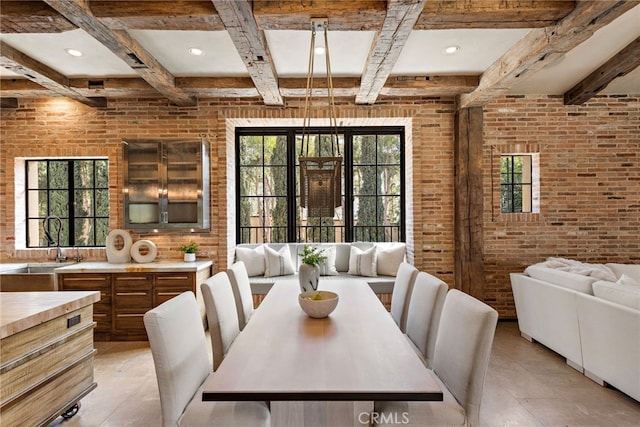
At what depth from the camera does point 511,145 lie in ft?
14.8

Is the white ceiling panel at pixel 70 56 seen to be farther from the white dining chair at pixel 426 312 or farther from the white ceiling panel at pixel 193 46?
the white dining chair at pixel 426 312

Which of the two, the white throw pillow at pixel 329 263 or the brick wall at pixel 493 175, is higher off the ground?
the brick wall at pixel 493 175

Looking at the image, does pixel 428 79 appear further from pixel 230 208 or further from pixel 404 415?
pixel 404 415

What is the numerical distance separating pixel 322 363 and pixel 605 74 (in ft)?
14.2

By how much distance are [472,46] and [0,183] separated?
560 centimetres

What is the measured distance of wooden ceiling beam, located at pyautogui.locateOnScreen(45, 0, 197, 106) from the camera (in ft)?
7.53

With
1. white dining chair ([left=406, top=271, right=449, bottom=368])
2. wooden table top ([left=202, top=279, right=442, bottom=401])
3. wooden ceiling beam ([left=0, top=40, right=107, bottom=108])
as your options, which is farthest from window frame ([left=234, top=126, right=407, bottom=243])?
wooden table top ([left=202, top=279, right=442, bottom=401])

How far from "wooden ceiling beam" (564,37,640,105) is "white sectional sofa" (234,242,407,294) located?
2.72 m

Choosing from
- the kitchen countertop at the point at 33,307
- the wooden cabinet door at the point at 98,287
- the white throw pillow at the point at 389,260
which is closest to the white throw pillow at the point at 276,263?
the white throw pillow at the point at 389,260

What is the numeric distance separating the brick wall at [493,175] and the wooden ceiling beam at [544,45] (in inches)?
28.9

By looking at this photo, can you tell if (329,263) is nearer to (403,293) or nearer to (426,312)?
(403,293)

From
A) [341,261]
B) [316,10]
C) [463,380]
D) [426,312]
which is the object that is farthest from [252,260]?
[463,380]

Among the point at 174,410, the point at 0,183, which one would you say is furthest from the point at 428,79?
the point at 0,183

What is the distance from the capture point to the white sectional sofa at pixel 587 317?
251 centimetres
